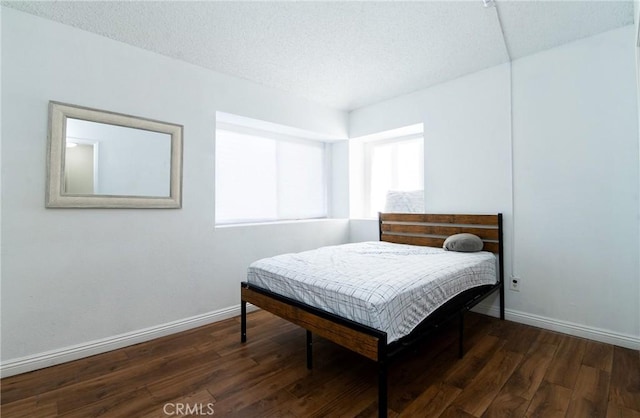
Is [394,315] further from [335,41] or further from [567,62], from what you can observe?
[567,62]

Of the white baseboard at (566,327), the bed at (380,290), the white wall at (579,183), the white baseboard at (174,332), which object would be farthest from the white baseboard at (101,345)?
the white wall at (579,183)

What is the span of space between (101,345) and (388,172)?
3.60m

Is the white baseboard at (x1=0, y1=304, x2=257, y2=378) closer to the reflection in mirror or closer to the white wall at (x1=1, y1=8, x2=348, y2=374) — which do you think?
the white wall at (x1=1, y1=8, x2=348, y2=374)

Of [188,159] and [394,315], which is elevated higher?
[188,159]

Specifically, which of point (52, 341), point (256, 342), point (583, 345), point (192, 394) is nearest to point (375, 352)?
point (192, 394)

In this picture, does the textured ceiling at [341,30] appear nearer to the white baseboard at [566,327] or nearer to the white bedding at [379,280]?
the white bedding at [379,280]

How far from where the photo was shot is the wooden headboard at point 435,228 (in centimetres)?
285

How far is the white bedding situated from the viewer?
157 cm

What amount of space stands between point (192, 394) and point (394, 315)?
4.15ft

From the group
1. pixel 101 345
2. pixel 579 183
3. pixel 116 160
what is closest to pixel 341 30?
pixel 116 160

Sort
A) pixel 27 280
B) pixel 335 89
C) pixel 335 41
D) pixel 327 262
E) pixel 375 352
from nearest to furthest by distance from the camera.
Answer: pixel 375 352
pixel 27 280
pixel 327 262
pixel 335 41
pixel 335 89

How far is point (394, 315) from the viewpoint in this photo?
155 cm

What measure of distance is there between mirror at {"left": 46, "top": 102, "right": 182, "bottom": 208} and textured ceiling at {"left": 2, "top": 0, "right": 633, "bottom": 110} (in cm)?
66

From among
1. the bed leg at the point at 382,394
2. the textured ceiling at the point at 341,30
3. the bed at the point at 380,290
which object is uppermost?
the textured ceiling at the point at 341,30
